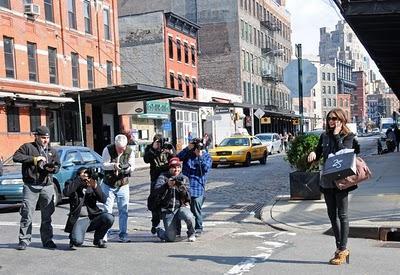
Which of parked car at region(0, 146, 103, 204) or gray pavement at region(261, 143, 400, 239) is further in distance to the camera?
parked car at region(0, 146, 103, 204)

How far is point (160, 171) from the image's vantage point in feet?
29.8

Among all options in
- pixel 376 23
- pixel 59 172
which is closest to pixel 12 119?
pixel 59 172

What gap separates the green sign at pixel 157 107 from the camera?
37.1m

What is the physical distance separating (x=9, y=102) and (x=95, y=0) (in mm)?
11111

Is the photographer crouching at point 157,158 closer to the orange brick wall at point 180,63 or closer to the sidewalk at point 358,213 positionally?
the sidewalk at point 358,213

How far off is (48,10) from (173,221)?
23.3 metres

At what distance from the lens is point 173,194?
27.7 ft

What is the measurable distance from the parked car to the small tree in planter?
417cm

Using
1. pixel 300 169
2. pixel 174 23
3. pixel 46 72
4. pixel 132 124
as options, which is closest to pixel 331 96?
pixel 174 23

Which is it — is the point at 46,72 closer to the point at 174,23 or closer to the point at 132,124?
the point at 132,124

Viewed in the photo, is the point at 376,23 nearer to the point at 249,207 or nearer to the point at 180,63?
the point at 249,207

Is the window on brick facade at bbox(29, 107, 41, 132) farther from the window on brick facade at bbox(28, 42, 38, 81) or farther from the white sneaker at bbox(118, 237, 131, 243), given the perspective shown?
the white sneaker at bbox(118, 237, 131, 243)

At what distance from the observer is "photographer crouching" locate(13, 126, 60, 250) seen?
7789 mm

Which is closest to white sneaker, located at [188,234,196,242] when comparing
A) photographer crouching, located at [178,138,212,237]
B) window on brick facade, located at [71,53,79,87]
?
photographer crouching, located at [178,138,212,237]
